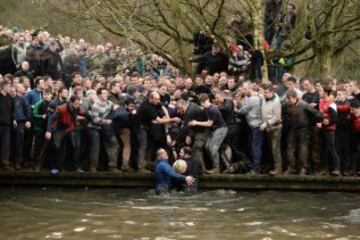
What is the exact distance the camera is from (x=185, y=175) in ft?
49.1

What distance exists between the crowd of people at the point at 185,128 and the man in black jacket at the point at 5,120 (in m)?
0.02

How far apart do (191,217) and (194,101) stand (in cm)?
442

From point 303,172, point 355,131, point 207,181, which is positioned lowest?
point 207,181

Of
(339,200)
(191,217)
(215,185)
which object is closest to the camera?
(191,217)

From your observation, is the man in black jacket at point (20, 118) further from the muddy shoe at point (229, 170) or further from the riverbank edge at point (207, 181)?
the muddy shoe at point (229, 170)

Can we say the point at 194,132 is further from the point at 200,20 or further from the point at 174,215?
the point at 200,20

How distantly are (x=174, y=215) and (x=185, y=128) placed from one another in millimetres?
3243

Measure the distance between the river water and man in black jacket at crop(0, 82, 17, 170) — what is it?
793 mm

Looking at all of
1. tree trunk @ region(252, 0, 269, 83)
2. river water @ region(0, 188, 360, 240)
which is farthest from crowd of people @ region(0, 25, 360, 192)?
tree trunk @ region(252, 0, 269, 83)

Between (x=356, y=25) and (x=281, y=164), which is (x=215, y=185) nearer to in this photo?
(x=281, y=164)

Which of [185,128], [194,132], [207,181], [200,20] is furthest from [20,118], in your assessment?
[200,20]

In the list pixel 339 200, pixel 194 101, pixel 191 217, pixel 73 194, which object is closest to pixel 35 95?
pixel 73 194

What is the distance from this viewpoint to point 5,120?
15.4 metres

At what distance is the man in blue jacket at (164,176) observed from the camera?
580 inches
